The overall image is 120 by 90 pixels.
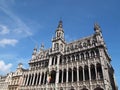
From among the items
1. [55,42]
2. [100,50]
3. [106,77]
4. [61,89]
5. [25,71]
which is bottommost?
[61,89]

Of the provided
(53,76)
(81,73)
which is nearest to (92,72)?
(81,73)

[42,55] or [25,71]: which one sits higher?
[42,55]

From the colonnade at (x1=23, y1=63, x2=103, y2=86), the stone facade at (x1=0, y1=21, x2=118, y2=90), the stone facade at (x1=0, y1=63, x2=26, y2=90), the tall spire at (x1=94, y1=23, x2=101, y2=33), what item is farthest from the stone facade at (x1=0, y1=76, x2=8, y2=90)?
the tall spire at (x1=94, y1=23, x2=101, y2=33)

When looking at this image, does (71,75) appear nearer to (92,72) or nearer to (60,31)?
(92,72)

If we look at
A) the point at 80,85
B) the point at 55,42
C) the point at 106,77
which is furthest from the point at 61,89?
the point at 55,42

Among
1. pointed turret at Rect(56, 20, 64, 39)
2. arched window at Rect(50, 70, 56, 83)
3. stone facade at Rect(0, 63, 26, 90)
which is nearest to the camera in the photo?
arched window at Rect(50, 70, 56, 83)

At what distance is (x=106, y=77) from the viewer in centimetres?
3994

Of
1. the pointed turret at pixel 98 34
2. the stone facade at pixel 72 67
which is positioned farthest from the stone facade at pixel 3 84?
the pointed turret at pixel 98 34

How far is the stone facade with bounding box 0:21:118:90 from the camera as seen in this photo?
4229 cm

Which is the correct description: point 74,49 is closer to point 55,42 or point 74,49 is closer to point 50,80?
point 55,42

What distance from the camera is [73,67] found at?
1871 inches

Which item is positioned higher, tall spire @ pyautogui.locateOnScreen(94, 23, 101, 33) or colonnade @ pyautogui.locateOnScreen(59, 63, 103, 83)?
tall spire @ pyautogui.locateOnScreen(94, 23, 101, 33)

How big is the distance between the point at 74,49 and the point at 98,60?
10907 millimetres

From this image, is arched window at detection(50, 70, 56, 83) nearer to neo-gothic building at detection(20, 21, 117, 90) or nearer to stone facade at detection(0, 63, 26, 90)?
neo-gothic building at detection(20, 21, 117, 90)
